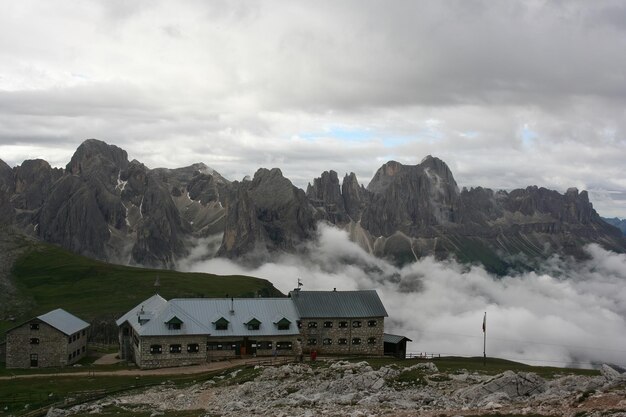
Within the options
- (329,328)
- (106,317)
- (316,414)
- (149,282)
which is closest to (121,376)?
(329,328)

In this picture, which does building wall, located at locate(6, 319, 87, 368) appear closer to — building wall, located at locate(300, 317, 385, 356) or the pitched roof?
the pitched roof

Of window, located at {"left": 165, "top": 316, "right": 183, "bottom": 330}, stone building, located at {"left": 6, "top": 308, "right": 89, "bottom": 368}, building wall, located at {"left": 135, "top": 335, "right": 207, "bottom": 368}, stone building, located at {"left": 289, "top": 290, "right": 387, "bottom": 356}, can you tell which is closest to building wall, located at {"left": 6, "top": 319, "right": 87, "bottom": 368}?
stone building, located at {"left": 6, "top": 308, "right": 89, "bottom": 368}

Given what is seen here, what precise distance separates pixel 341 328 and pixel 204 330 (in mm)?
22975

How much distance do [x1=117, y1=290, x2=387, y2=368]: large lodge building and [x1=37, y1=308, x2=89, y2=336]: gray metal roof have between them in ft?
24.8

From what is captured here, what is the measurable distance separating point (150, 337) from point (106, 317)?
71297 millimetres

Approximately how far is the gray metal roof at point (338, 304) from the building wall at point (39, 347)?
37210mm

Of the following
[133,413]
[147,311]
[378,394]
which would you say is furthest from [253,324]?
[378,394]

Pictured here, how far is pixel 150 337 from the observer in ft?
296

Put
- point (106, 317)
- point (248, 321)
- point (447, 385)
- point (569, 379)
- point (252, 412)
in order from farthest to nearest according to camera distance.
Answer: point (106, 317) → point (248, 321) → point (447, 385) → point (569, 379) → point (252, 412)

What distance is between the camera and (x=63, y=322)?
334ft

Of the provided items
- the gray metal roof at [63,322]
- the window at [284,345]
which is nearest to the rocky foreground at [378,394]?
the window at [284,345]

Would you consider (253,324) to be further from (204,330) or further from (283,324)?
(204,330)

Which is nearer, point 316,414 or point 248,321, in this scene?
point 316,414

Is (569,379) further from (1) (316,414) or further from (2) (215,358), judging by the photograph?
(2) (215,358)
